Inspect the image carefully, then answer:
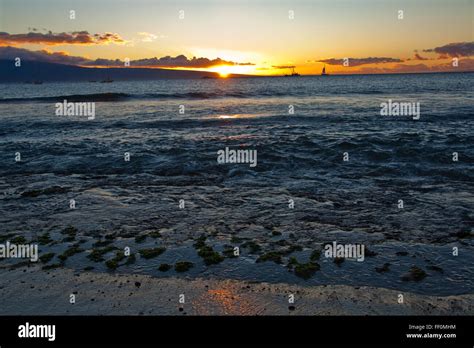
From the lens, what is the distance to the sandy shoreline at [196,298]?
6168 mm

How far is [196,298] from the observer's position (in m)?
6.57

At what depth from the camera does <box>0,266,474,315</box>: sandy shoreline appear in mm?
6168
